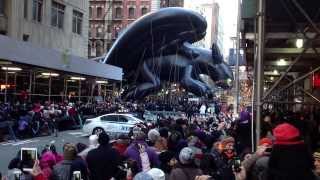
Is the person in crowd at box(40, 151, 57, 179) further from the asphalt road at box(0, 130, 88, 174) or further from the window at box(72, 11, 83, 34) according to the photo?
the window at box(72, 11, 83, 34)

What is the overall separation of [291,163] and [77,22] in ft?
158

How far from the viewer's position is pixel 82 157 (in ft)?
29.5

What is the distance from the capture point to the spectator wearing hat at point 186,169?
24.3ft

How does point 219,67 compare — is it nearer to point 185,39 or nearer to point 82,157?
point 185,39

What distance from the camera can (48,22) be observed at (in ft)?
148

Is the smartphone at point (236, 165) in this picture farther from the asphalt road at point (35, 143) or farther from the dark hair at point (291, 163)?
the asphalt road at point (35, 143)

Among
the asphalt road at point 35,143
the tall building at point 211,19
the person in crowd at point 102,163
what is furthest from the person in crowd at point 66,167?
the tall building at point 211,19

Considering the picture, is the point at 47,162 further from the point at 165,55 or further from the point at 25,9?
the point at 165,55

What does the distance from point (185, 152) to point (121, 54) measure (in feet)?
138

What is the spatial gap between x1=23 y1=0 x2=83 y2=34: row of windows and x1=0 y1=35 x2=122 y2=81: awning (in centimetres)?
591

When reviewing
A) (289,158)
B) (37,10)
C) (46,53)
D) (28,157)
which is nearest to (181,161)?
(289,158)

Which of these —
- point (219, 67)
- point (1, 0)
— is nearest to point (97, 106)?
point (1, 0)

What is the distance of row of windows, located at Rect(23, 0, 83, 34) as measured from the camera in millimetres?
42475

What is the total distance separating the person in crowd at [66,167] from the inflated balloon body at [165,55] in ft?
120
